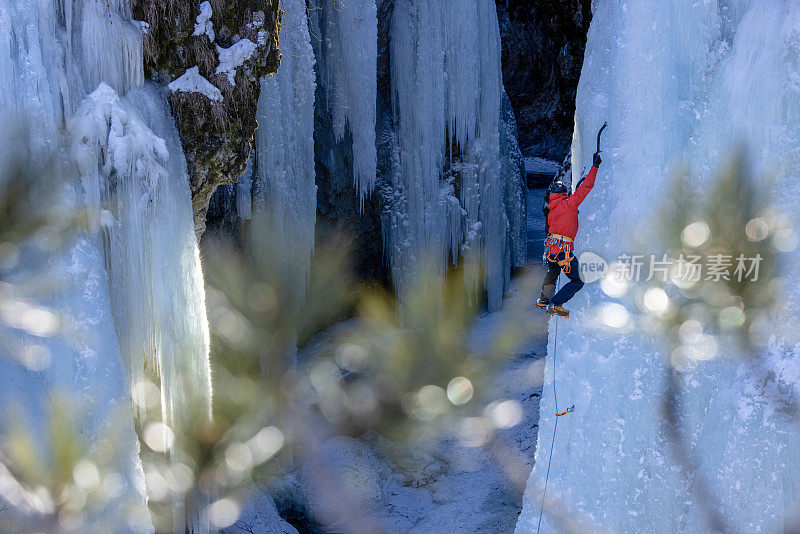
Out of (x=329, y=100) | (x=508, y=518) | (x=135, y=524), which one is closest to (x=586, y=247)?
(x=135, y=524)

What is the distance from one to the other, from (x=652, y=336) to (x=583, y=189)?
1.17 meters

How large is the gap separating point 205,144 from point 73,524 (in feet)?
9.93

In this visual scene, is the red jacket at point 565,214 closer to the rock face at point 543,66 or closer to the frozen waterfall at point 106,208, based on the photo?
the frozen waterfall at point 106,208

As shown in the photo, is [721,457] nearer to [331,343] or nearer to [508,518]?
[508,518]

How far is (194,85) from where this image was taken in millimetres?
5449

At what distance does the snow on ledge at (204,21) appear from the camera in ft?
17.6

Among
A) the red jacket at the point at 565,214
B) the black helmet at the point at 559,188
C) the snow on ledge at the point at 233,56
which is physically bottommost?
the red jacket at the point at 565,214

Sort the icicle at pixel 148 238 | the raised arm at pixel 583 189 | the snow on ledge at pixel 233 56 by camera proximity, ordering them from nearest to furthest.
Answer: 1. the icicle at pixel 148 238
2. the raised arm at pixel 583 189
3. the snow on ledge at pixel 233 56

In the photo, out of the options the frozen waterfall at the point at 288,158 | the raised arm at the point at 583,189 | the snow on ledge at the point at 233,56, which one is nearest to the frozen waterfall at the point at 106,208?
the snow on ledge at the point at 233,56

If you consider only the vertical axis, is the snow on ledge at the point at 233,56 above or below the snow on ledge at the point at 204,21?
below

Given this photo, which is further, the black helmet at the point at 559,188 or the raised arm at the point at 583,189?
the black helmet at the point at 559,188

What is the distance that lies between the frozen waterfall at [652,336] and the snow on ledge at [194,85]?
9.82 feet

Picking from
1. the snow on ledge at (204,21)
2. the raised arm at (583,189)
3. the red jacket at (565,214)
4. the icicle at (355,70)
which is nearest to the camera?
the raised arm at (583,189)

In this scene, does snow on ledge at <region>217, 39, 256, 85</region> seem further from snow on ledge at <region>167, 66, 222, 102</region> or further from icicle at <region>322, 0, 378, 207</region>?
icicle at <region>322, 0, 378, 207</region>
